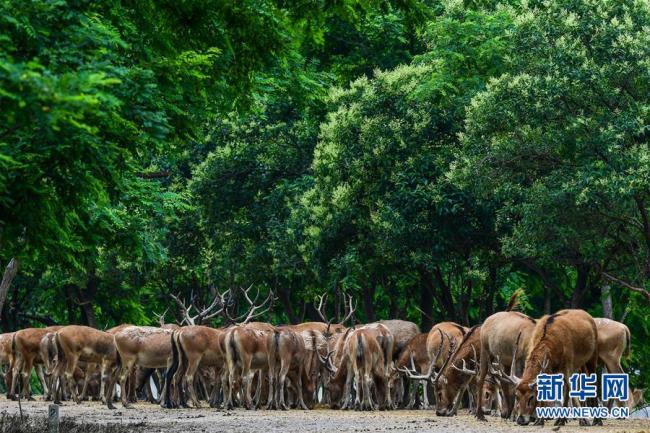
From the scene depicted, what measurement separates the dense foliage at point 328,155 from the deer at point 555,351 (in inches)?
212

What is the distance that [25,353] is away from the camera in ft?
116

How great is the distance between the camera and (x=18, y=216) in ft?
47.0

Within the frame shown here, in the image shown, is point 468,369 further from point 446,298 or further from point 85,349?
point 85,349

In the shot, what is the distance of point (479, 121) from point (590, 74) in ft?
10.2

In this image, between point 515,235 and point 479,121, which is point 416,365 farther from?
point 479,121

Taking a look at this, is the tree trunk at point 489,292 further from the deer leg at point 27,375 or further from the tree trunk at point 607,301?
the deer leg at point 27,375

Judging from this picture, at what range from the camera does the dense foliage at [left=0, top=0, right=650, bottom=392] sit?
14.0 m

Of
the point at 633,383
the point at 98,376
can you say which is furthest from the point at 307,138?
the point at 633,383

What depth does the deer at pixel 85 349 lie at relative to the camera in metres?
32.2

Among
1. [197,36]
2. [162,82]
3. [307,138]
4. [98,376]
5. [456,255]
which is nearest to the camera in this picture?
[162,82]

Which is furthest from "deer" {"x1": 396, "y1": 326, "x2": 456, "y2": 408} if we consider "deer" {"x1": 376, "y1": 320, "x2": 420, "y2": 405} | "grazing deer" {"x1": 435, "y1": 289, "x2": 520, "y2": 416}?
"deer" {"x1": 376, "y1": 320, "x2": 420, "y2": 405}

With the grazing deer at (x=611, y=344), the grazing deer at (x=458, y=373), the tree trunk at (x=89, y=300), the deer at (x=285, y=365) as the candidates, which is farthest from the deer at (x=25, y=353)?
the grazing deer at (x=611, y=344)

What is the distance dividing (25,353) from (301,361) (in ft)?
30.5

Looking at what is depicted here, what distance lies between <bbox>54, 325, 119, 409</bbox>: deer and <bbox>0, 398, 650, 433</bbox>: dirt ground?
1783 millimetres
